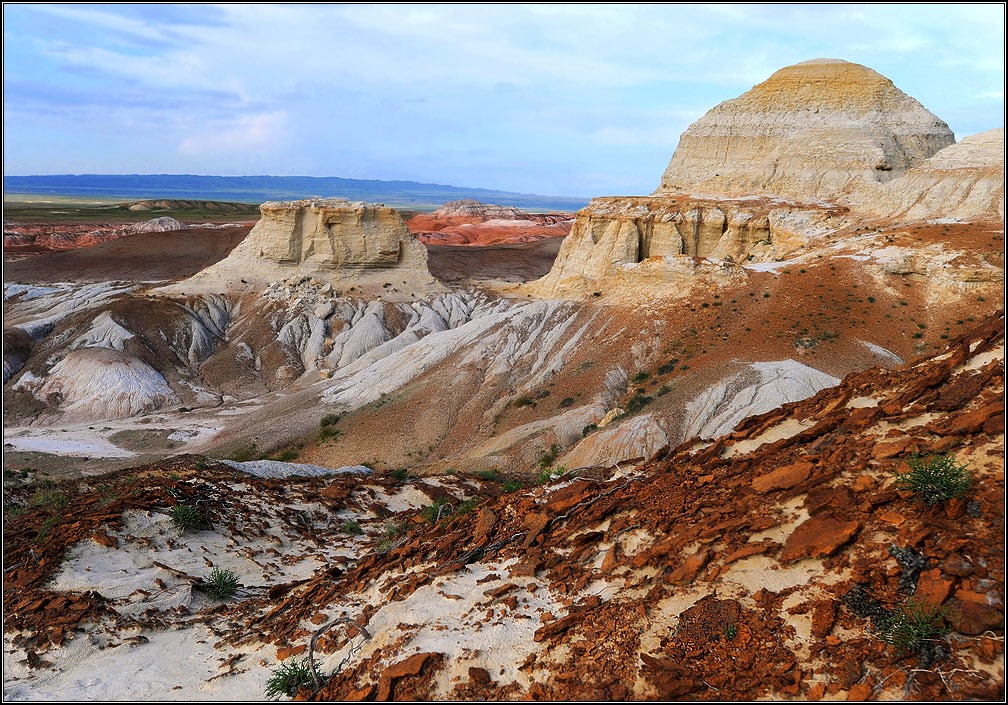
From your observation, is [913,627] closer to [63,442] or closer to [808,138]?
[63,442]

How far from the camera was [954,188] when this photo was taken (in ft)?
123

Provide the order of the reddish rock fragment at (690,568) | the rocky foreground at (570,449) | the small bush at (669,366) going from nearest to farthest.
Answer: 1. the rocky foreground at (570,449)
2. the reddish rock fragment at (690,568)
3. the small bush at (669,366)

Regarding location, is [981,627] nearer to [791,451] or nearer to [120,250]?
[791,451]

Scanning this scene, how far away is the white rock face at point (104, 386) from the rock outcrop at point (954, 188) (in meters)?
43.1

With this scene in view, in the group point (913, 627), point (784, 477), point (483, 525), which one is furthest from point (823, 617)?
point (483, 525)

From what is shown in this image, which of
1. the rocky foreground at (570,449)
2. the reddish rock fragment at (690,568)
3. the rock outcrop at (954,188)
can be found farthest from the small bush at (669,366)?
the reddish rock fragment at (690,568)

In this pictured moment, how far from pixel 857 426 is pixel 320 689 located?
21.7 ft

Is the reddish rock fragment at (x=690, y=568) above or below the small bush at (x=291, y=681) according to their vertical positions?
above

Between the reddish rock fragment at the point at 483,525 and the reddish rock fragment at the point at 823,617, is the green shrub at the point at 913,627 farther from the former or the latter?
the reddish rock fragment at the point at 483,525

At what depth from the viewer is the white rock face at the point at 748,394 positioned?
24.6 metres

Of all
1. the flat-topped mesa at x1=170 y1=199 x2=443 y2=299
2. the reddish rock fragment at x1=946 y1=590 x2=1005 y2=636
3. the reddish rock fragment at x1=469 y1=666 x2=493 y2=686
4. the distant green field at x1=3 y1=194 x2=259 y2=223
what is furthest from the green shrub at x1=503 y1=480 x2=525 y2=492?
the distant green field at x1=3 y1=194 x2=259 y2=223

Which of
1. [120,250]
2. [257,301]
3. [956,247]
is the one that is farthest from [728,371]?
[120,250]

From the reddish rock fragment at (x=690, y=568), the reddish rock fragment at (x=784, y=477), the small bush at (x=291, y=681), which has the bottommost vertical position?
the small bush at (x=291, y=681)

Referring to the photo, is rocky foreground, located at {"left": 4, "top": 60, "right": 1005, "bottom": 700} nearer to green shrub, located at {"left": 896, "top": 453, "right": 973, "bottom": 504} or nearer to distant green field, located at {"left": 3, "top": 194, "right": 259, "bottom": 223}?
green shrub, located at {"left": 896, "top": 453, "right": 973, "bottom": 504}
